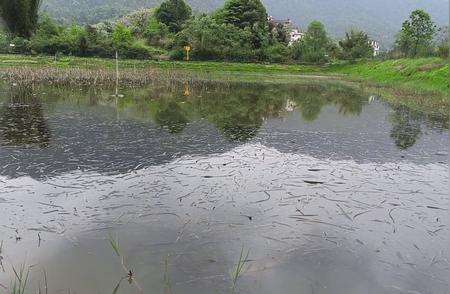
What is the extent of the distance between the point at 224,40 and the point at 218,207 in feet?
157

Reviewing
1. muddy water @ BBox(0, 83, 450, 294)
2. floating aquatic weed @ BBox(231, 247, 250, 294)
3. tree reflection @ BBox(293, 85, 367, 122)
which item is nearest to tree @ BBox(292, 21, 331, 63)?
tree reflection @ BBox(293, 85, 367, 122)

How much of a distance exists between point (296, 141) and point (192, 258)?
6536 millimetres

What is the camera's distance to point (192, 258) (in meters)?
4.61

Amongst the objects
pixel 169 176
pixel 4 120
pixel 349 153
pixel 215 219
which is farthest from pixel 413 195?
pixel 4 120

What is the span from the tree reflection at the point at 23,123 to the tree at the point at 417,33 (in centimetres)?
3762

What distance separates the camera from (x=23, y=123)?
11172mm

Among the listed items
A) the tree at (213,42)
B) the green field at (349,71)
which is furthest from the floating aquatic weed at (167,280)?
the tree at (213,42)

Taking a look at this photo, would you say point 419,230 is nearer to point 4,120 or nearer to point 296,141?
point 296,141

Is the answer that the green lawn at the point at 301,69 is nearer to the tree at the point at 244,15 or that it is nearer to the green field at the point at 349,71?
the green field at the point at 349,71

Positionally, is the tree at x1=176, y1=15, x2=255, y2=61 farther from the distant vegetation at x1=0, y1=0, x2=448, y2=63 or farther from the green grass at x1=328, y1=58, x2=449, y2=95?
the green grass at x1=328, y1=58, x2=449, y2=95

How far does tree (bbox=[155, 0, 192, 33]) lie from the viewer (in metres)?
61.1

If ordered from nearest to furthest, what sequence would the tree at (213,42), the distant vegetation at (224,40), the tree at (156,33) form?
the distant vegetation at (224,40) → the tree at (213,42) → the tree at (156,33)

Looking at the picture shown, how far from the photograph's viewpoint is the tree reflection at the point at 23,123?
918 centimetres

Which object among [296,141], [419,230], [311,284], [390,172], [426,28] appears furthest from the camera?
[426,28]
